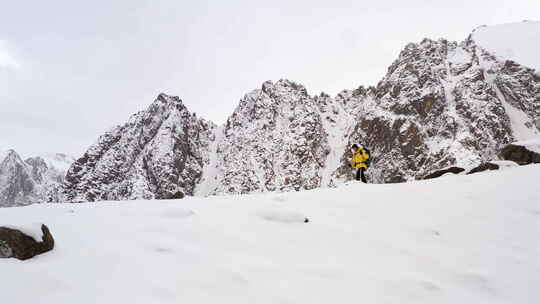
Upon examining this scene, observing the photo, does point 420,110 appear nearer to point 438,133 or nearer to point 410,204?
point 438,133

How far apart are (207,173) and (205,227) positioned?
14408 centimetres

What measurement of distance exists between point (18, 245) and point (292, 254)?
3.24m

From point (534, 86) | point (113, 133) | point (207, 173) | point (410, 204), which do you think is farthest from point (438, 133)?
point (113, 133)

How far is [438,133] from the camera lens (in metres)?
106

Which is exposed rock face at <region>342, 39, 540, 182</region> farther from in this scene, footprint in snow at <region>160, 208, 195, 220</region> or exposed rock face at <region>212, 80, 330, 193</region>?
footprint in snow at <region>160, 208, 195, 220</region>

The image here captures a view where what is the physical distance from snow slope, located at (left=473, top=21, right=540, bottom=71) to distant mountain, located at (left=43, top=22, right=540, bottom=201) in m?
0.63

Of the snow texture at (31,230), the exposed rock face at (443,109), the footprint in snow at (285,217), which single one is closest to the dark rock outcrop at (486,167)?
the footprint in snow at (285,217)

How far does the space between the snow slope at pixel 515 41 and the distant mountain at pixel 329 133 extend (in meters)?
0.63

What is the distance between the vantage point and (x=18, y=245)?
3.80 metres

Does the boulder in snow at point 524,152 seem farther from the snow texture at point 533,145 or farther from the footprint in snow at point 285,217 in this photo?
the footprint in snow at point 285,217

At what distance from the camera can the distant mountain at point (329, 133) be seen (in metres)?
106

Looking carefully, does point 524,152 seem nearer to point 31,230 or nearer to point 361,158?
point 361,158

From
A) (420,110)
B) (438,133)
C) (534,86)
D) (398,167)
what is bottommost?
(398,167)

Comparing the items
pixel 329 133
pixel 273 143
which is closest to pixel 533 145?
pixel 273 143
